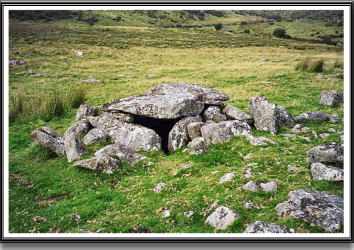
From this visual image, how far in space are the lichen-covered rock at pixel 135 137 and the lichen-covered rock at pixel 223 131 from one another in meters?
2.20

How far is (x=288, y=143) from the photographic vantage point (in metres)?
11.7

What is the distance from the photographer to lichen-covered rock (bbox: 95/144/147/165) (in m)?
10.9

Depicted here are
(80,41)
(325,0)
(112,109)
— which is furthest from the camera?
(80,41)

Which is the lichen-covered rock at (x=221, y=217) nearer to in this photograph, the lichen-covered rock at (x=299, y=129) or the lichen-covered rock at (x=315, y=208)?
the lichen-covered rock at (x=315, y=208)

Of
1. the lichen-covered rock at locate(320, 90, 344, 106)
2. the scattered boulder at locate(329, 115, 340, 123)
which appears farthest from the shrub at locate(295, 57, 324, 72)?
the scattered boulder at locate(329, 115, 340, 123)

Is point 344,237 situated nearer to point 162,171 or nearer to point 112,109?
point 162,171

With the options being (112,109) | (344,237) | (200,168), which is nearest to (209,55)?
(112,109)

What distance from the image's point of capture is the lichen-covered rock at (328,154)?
28.9ft

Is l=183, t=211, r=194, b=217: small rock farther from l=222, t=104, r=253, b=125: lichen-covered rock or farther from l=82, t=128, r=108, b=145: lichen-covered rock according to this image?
l=222, t=104, r=253, b=125: lichen-covered rock

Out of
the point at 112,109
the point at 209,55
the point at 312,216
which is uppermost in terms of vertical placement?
the point at 209,55

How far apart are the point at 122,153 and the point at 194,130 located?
3.28m

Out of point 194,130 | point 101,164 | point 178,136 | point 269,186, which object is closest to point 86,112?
point 101,164

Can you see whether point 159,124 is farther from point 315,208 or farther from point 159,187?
point 315,208

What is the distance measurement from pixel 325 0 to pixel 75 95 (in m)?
16.4
